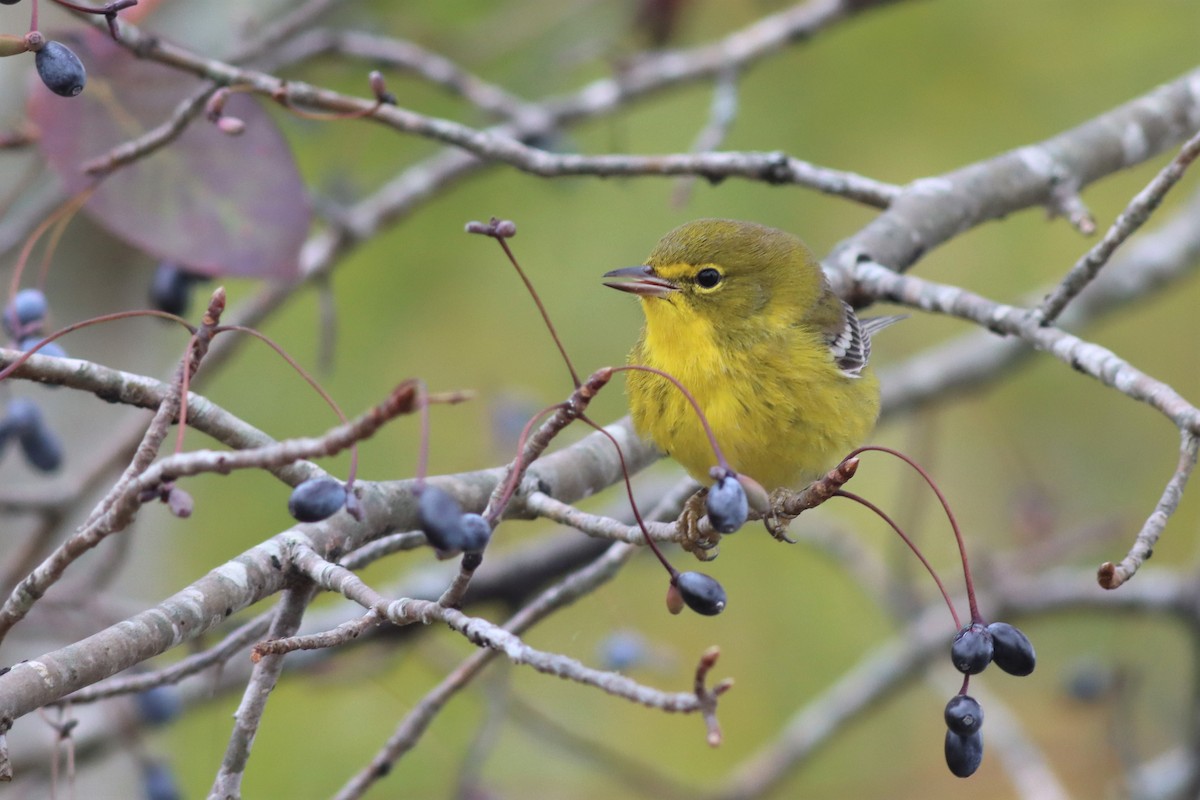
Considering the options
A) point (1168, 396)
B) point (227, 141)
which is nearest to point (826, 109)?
point (227, 141)

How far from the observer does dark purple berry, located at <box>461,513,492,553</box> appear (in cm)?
172

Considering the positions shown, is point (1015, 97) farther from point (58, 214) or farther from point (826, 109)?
point (58, 214)

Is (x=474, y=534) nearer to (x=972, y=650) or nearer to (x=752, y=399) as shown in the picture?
(x=972, y=650)

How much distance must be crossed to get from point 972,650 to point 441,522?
0.90 meters

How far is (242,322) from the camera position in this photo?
14.3ft

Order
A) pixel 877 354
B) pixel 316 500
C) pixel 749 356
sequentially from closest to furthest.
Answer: pixel 316 500 → pixel 749 356 → pixel 877 354

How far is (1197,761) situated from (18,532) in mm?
4441

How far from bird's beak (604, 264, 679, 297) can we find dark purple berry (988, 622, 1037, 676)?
176cm

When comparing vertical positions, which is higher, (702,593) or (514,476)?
(514,476)

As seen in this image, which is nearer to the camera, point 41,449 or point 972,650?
point 972,650

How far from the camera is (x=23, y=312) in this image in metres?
2.74

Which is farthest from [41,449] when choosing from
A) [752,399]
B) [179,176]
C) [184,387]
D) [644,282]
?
[752,399]

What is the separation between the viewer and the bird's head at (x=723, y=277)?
3.66 metres

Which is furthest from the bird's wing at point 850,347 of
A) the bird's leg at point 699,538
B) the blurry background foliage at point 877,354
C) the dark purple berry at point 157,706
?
the blurry background foliage at point 877,354
